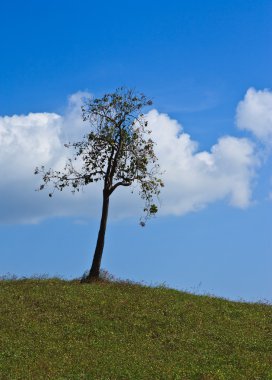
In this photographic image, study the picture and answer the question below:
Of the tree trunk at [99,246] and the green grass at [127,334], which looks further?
the tree trunk at [99,246]

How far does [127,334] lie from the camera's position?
31.9 m

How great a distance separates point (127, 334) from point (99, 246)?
47.9ft

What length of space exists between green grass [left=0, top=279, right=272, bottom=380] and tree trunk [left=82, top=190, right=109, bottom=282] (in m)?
2.65

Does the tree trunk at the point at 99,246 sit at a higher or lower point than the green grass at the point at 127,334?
higher

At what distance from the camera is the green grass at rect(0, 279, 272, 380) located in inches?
1063

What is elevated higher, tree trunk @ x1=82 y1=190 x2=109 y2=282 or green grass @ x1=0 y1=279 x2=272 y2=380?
tree trunk @ x1=82 y1=190 x2=109 y2=282

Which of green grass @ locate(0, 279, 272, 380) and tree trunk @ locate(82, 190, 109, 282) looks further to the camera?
tree trunk @ locate(82, 190, 109, 282)

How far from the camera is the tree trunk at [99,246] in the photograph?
149ft

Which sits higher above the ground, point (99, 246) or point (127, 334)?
point (99, 246)

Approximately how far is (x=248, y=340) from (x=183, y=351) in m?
4.38

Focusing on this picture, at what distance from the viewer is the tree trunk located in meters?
45.4

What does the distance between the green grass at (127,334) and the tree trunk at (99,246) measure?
2.65 meters

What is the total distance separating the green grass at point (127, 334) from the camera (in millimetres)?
27000

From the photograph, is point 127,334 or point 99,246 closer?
point 127,334
